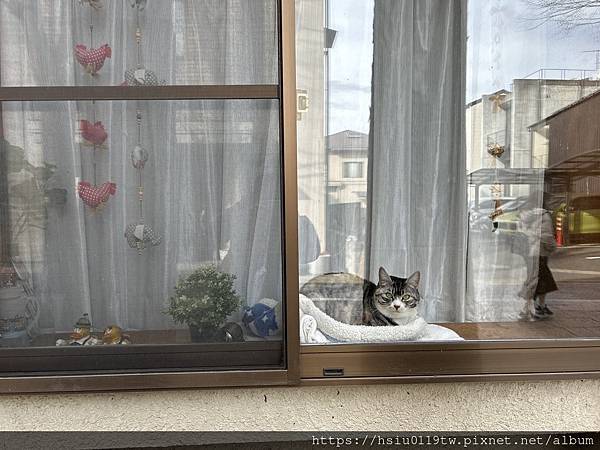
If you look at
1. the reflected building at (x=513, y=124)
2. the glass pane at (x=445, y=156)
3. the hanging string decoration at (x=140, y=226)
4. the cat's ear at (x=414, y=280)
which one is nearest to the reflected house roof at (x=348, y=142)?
the glass pane at (x=445, y=156)

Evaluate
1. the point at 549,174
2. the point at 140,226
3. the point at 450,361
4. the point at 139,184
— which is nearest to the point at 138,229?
the point at 140,226

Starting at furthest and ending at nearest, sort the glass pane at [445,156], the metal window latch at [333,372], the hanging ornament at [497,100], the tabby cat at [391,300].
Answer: the hanging ornament at [497,100] → the glass pane at [445,156] → the tabby cat at [391,300] → the metal window latch at [333,372]

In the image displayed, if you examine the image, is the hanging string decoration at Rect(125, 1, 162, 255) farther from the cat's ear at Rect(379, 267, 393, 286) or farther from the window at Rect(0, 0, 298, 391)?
the cat's ear at Rect(379, 267, 393, 286)

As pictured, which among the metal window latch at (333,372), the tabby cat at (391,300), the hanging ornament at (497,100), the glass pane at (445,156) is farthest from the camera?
the hanging ornament at (497,100)

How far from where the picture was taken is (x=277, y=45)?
1456 millimetres

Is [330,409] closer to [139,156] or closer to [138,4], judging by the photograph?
[139,156]

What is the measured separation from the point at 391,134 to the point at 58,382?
1.59 metres

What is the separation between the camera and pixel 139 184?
1.53 metres

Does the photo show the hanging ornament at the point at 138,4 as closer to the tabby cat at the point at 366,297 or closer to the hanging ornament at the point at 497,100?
the tabby cat at the point at 366,297

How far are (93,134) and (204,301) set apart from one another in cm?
68

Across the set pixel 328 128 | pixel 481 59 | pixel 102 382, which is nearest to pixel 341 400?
pixel 102 382

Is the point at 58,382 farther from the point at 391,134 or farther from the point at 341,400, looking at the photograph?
the point at 391,134

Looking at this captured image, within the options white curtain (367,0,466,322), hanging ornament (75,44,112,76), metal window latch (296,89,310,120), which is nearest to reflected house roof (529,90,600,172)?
white curtain (367,0,466,322)

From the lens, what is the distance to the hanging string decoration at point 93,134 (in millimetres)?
1521
